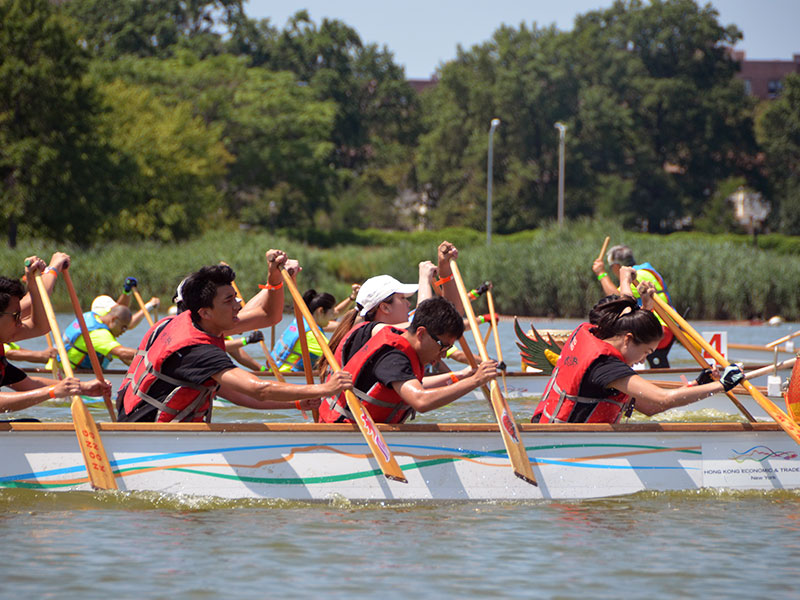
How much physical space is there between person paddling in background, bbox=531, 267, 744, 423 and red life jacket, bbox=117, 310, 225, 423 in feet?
6.74

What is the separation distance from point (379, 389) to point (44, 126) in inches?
1357

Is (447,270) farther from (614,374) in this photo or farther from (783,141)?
(783,141)

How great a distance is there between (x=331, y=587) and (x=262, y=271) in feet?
87.4

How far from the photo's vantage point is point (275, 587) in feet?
18.3

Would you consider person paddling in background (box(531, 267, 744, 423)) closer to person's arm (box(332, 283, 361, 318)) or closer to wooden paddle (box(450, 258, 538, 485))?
wooden paddle (box(450, 258, 538, 485))

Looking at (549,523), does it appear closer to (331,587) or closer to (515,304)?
(331,587)

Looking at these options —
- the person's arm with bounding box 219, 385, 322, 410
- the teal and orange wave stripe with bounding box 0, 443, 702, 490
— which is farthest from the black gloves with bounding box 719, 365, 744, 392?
the person's arm with bounding box 219, 385, 322, 410

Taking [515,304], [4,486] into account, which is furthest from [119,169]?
[4,486]

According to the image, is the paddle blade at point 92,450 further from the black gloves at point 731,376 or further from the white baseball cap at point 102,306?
the white baseball cap at point 102,306

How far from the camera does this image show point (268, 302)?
7.97 meters

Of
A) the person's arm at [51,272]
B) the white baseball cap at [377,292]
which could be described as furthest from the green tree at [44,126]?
the white baseball cap at [377,292]

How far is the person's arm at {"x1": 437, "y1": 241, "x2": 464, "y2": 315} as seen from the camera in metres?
8.43

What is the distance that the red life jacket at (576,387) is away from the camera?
6938 millimetres

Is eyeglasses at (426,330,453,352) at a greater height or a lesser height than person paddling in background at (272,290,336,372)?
greater
